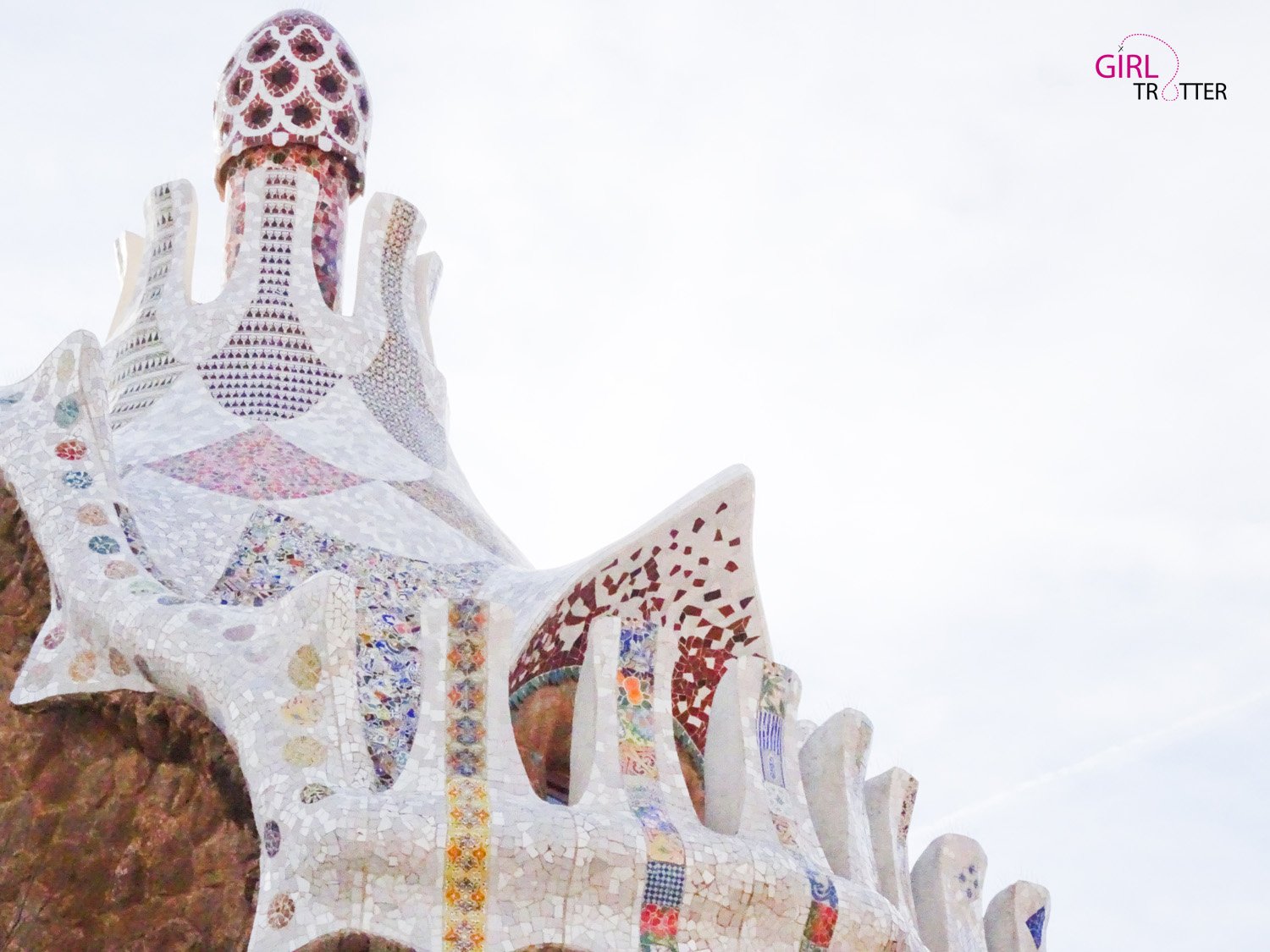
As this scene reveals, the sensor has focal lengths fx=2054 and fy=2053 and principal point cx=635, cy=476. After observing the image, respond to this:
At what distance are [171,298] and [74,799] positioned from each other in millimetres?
3916

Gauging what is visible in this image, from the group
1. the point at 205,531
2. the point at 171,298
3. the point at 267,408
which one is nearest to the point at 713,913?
the point at 205,531

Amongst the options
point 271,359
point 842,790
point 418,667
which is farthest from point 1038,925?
point 271,359

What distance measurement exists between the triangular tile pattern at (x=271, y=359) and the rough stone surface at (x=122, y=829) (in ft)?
8.76

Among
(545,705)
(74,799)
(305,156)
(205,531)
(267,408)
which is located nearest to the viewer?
(74,799)

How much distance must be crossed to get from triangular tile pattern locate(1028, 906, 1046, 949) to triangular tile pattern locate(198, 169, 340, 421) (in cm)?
404

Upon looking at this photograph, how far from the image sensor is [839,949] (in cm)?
677

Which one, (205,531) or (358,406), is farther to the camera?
(358,406)

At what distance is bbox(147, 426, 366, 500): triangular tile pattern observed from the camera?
8.66 meters

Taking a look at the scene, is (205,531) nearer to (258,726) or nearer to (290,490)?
(290,490)

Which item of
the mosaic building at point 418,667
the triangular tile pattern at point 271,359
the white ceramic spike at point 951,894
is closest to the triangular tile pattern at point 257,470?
the mosaic building at point 418,667

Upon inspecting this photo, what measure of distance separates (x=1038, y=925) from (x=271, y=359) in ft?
14.5

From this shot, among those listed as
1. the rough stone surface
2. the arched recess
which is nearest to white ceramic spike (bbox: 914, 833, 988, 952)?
the arched recess

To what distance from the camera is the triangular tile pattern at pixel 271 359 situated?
9648 mm

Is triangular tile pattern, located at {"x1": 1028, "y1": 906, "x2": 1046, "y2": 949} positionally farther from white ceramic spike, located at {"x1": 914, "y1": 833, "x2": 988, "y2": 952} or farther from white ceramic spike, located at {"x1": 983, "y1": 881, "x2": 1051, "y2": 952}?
white ceramic spike, located at {"x1": 914, "y1": 833, "x2": 988, "y2": 952}
